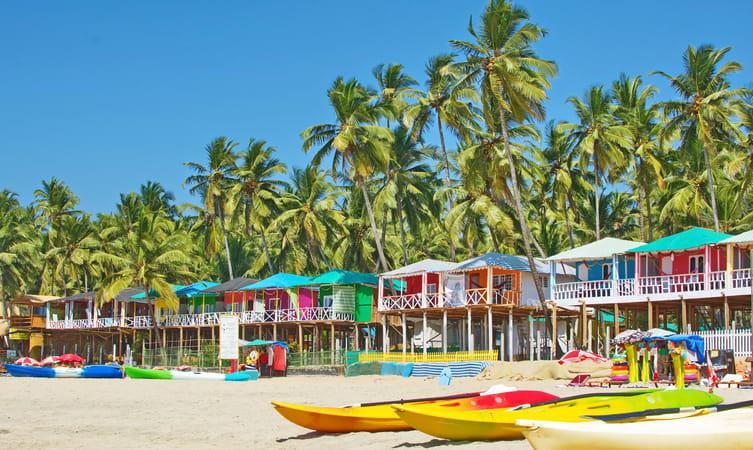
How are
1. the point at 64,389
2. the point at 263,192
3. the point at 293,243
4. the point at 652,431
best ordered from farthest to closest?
the point at 293,243
the point at 263,192
the point at 64,389
the point at 652,431

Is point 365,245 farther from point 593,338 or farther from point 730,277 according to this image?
point 730,277

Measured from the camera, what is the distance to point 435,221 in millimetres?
51156

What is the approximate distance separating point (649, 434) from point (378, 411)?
19.3 ft

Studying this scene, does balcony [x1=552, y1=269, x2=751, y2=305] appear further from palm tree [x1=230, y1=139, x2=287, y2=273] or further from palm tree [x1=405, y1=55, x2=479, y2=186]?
palm tree [x1=230, y1=139, x2=287, y2=273]

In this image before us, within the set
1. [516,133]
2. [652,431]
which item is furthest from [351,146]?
[652,431]

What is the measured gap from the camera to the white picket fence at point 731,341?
2828cm

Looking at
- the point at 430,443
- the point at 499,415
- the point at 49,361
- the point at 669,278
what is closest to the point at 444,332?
the point at 669,278

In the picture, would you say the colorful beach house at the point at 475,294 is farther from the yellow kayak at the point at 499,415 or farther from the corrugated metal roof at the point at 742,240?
the yellow kayak at the point at 499,415

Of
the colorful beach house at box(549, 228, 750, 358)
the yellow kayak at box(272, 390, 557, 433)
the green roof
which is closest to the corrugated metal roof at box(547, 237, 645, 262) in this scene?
the colorful beach house at box(549, 228, 750, 358)

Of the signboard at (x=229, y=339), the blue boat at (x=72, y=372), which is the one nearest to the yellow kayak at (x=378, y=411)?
the signboard at (x=229, y=339)

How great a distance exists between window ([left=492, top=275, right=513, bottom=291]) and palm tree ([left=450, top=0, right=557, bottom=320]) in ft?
10.7

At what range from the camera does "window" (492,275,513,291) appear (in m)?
39.2

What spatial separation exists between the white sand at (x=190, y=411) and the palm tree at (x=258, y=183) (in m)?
20.3

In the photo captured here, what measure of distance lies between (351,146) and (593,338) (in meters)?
15.1
